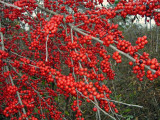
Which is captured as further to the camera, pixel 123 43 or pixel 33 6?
pixel 33 6

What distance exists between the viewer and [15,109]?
212 centimetres

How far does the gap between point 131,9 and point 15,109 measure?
81.4 inches

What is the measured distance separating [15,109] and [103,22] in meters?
1.88

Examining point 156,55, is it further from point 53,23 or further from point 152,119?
point 53,23

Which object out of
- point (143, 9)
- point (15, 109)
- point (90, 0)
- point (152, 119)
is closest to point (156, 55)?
point (152, 119)

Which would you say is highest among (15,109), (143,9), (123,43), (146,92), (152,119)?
(143,9)

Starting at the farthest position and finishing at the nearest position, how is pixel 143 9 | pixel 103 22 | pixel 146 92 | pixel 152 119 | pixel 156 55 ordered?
pixel 156 55, pixel 146 92, pixel 152 119, pixel 103 22, pixel 143 9

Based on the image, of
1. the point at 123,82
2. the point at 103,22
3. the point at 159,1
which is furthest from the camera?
the point at 123,82

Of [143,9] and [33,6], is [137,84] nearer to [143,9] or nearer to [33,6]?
[143,9]

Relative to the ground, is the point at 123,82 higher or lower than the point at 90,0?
lower

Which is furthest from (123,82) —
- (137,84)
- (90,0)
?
(90,0)

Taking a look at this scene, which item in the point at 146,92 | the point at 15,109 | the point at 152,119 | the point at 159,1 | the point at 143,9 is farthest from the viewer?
the point at 146,92

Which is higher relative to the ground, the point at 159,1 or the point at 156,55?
the point at 159,1

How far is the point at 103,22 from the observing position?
2404 mm
